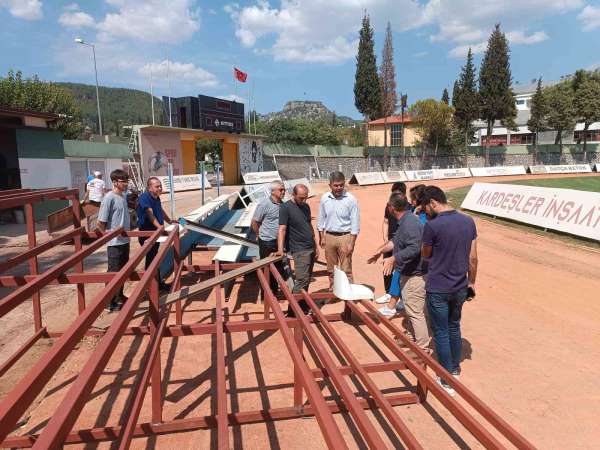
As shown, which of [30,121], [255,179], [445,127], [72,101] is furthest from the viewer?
[445,127]

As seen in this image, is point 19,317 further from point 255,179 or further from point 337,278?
point 255,179

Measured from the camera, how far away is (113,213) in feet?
19.9

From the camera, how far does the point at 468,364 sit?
15.4 feet

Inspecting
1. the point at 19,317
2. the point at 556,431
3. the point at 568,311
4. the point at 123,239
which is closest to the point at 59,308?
the point at 19,317

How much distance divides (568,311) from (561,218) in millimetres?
7127

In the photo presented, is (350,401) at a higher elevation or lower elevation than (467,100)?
lower

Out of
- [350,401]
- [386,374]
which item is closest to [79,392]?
[350,401]

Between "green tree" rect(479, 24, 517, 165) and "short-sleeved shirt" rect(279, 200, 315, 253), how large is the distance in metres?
48.8

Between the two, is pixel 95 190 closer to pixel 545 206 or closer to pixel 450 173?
pixel 545 206

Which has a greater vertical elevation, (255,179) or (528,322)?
(255,179)

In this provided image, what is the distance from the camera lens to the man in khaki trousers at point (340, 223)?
233 inches

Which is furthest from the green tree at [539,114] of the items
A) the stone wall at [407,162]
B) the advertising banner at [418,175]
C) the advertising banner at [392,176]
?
the advertising banner at [392,176]

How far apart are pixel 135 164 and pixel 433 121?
36.3 meters

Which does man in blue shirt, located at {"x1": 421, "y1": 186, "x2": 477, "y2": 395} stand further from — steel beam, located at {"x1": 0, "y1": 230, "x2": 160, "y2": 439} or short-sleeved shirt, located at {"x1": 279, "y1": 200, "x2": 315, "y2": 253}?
steel beam, located at {"x1": 0, "y1": 230, "x2": 160, "y2": 439}
